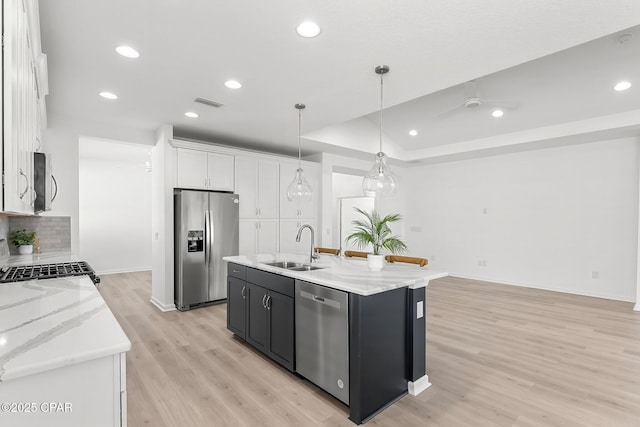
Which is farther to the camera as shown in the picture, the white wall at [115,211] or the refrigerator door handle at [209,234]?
the white wall at [115,211]

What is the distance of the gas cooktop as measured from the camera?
201cm

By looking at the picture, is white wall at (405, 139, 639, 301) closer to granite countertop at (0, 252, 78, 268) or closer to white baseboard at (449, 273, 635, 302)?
white baseboard at (449, 273, 635, 302)

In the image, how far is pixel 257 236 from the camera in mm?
5211

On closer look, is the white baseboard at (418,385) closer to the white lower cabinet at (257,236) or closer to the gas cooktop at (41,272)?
the gas cooktop at (41,272)

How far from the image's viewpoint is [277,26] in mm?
2107

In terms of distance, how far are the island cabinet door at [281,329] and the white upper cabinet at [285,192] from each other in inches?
114

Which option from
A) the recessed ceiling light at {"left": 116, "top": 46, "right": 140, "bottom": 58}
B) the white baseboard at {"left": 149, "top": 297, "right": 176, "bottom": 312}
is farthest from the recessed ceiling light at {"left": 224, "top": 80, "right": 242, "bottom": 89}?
the white baseboard at {"left": 149, "top": 297, "right": 176, "bottom": 312}

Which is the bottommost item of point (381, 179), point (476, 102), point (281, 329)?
point (281, 329)

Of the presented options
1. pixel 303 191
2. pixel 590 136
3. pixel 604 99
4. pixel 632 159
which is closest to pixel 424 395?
pixel 303 191

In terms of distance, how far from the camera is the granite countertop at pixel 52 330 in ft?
2.92

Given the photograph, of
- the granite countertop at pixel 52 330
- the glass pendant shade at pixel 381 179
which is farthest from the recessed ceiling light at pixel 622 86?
the granite countertop at pixel 52 330

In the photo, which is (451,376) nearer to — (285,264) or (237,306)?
(285,264)

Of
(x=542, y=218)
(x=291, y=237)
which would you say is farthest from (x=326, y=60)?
(x=542, y=218)

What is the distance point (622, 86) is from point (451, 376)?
13.4ft
